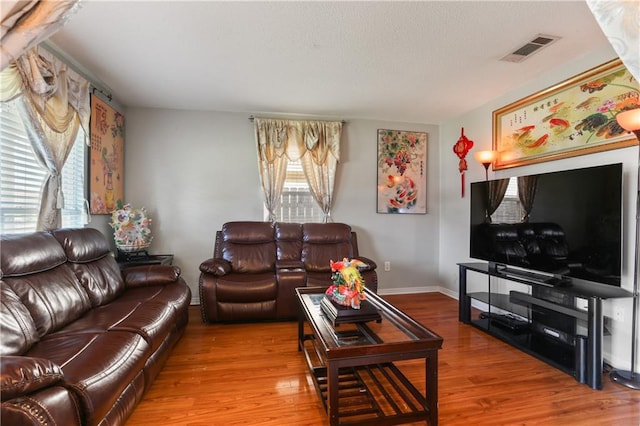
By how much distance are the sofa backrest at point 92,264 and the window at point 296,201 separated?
1948mm

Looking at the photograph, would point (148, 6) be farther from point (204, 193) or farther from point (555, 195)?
point (555, 195)

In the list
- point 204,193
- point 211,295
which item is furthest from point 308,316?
point 204,193

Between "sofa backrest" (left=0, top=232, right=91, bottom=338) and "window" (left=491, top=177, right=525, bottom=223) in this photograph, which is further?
"window" (left=491, top=177, right=525, bottom=223)

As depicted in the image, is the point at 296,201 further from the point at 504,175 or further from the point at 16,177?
the point at 16,177

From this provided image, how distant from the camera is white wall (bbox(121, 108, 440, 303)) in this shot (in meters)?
3.62

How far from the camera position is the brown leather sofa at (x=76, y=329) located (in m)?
1.03

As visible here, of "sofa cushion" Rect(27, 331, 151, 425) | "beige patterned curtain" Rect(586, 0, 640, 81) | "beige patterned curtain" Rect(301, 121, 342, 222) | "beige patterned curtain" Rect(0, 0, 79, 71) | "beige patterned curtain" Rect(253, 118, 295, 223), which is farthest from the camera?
"beige patterned curtain" Rect(301, 121, 342, 222)

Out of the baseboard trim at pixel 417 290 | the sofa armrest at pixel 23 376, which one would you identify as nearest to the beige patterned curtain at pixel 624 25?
the sofa armrest at pixel 23 376

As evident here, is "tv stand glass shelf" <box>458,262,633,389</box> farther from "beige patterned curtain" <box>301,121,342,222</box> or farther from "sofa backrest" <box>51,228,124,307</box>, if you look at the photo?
"sofa backrest" <box>51,228,124,307</box>

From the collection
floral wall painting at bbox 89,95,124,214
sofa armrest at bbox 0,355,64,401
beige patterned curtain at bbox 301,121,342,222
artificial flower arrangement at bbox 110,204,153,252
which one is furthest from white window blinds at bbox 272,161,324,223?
sofa armrest at bbox 0,355,64,401

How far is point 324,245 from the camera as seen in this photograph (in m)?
3.64

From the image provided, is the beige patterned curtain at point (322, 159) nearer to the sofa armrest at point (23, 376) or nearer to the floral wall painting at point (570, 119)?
the floral wall painting at point (570, 119)

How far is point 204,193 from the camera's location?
147 inches

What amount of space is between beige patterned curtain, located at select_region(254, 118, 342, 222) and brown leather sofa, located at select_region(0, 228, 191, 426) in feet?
5.80
